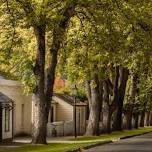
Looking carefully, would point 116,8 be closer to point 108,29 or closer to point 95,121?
point 108,29

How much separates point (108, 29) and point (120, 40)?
6.16ft

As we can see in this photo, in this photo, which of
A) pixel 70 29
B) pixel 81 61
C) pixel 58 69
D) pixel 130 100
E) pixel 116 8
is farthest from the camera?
pixel 130 100

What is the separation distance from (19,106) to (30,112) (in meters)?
1.84

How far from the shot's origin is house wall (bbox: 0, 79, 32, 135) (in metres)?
44.8

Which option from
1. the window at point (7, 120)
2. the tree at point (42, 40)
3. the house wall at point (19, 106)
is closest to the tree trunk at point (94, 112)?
the house wall at point (19, 106)

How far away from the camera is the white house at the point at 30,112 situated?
45247 millimetres

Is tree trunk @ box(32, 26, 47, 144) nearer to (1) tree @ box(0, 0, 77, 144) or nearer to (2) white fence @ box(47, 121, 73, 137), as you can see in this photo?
(1) tree @ box(0, 0, 77, 144)

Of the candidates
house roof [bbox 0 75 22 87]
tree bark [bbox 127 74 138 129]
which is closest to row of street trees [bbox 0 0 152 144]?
house roof [bbox 0 75 22 87]

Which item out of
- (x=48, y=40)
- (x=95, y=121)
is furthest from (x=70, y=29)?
(x=95, y=121)

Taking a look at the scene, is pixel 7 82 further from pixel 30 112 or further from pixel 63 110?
pixel 63 110

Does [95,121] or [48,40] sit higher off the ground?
[48,40]

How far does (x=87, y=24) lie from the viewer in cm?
3166

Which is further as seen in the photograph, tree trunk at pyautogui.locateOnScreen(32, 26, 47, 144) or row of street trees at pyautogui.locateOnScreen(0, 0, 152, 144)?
tree trunk at pyautogui.locateOnScreen(32, 26, 47, 144)

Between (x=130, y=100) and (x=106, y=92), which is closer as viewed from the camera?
(x=106, y=92)
